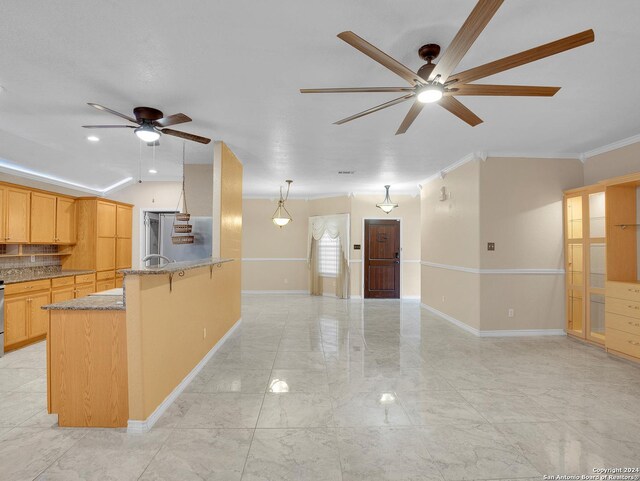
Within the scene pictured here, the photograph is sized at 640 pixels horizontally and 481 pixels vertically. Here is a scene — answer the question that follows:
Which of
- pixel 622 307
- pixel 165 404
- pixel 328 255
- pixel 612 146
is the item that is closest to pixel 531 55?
pixel 165 404

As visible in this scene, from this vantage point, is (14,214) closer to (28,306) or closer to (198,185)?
(28,306)

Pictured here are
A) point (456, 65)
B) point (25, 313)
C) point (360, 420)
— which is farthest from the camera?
point (25, 313)

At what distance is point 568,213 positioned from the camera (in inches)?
174

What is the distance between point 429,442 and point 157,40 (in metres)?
3.20

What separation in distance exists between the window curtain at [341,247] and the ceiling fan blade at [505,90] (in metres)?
5.56

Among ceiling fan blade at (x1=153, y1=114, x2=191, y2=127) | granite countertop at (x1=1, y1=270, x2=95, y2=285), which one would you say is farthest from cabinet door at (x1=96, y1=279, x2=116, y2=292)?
ceiling fan blade at (x1=153, y1=114, x2=191, y2=127)

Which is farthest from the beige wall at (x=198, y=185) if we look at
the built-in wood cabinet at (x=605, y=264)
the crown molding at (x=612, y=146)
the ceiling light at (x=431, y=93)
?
the crown molding at (x=612, y=146)

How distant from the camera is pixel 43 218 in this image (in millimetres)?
4613

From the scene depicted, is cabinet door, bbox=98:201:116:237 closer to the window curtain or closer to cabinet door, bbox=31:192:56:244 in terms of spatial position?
cabinet door, bbox=31:192:56:244

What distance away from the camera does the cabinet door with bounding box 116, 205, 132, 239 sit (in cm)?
584

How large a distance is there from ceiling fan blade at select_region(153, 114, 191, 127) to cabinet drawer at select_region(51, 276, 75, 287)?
312 cm

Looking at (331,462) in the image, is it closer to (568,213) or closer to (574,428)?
(574,428)

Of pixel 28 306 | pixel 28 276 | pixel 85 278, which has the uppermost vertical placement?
pixel 28 276

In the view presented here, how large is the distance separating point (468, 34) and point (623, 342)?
3.99 metres
